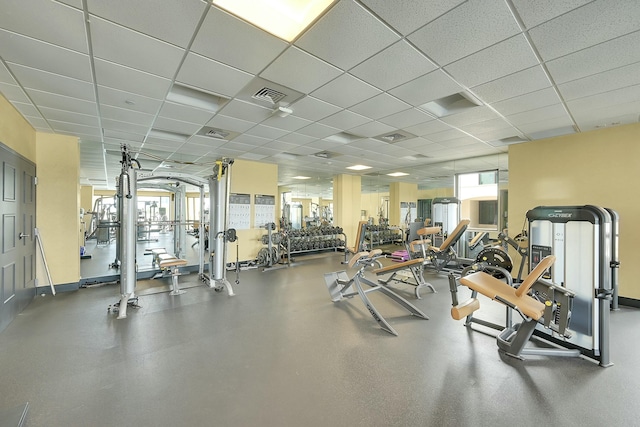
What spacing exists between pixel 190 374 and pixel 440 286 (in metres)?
4.29

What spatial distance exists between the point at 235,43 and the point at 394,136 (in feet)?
10.8

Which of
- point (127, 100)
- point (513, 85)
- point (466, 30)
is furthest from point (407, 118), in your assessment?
point (127, 100)

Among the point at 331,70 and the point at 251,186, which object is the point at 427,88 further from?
the point at 251,186

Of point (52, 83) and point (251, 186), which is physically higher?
point (52, 83)

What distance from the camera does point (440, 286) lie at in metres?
4.86

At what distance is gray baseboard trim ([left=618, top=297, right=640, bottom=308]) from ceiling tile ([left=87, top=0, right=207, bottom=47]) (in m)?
6.36

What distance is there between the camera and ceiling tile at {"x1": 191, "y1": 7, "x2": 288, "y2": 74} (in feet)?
6.18

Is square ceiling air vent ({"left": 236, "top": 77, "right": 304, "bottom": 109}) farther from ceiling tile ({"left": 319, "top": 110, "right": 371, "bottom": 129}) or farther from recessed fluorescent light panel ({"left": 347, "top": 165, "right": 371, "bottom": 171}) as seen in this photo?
recessed fluorescent light panel ({"left": 347, "top": 165, "right": 371, "bottom": 171})

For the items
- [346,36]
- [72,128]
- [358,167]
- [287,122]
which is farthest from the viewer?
[358,167]

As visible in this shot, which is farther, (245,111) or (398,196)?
(398,196)

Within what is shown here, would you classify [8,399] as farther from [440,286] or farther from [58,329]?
[440,286]

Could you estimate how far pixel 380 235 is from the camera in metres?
9.37

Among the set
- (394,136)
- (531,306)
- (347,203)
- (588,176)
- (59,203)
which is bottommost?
(531,306)

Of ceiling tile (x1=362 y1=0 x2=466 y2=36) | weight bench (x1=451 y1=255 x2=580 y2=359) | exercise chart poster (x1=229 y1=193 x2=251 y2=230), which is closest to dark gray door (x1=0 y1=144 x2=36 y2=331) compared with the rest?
exercise chart poster (x1=229 y1=193 x2=251 y2=230)
